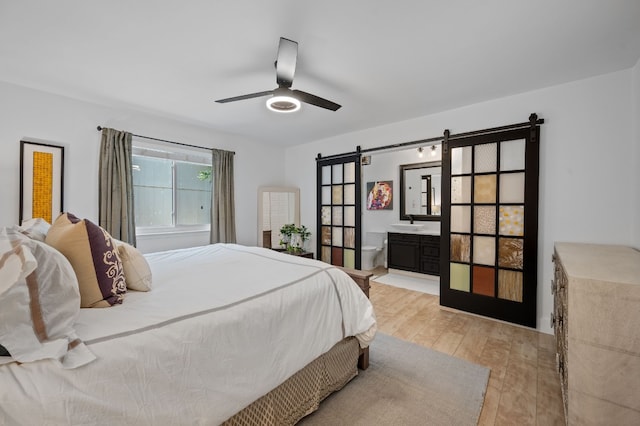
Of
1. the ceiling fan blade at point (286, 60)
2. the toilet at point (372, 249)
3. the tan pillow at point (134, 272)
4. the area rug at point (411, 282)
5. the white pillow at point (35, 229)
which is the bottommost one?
the area rug at point (411, 282)

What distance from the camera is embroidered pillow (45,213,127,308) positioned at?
119 cm

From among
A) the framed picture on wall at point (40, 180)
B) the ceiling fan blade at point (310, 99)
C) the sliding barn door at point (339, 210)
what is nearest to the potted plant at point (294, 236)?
the sliding barn door at point (339, 210)

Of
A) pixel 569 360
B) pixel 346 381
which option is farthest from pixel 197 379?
pixel 569 360

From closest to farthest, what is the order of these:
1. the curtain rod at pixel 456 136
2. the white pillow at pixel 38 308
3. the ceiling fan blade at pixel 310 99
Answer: the white pillow at pixel 38 308 → the ceiling fan blade at pixel 310 99 → the curtain rod at pixel 456 136

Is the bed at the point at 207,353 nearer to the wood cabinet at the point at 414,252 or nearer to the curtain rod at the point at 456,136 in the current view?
the curtain rod at the point at 456,136

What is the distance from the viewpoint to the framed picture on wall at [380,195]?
5.60 metres

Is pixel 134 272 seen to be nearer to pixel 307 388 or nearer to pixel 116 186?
pixel 307 388

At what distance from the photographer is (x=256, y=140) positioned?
469cm

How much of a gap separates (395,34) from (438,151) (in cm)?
349

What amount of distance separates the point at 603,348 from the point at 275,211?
428cm

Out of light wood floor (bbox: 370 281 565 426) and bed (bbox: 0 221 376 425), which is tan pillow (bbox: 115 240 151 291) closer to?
bed (bbox: 0 221 376 425)

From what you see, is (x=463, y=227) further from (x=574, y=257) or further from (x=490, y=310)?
(x=574, y=257)

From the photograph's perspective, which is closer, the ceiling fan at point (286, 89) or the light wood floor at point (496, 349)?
the light wood floor at point (496, 349)

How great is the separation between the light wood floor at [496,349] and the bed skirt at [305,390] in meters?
0.85
